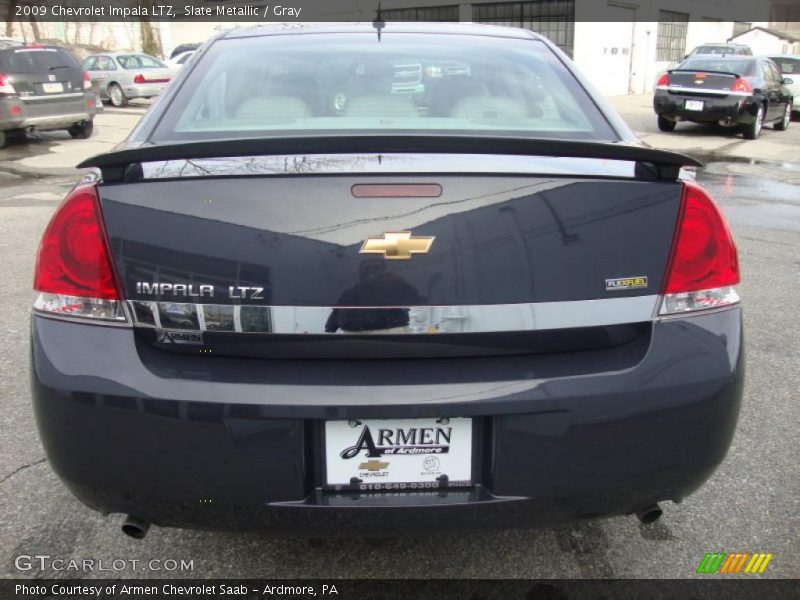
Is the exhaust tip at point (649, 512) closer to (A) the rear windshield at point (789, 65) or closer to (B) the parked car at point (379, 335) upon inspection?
(B) the parked car at point (379, 335)

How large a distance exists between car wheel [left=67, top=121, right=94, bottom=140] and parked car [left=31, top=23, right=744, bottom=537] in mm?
12941

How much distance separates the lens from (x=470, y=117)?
2.28 m

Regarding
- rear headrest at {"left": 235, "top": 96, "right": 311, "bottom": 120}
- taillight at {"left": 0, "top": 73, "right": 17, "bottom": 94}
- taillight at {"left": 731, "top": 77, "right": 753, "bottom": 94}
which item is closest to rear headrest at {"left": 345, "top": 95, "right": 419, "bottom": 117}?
rear headrest at {"left": 235, "top": 96, "right": 311, "bottom": 120}

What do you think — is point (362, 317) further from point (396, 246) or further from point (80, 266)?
point (80, 266)

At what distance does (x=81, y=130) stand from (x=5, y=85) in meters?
2.27

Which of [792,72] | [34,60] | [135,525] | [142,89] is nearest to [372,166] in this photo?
[135,525]

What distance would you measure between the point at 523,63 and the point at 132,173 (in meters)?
1.53

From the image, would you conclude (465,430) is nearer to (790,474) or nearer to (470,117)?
(470,117)

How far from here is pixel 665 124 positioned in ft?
48.3

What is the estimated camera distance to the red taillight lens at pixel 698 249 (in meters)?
1.79

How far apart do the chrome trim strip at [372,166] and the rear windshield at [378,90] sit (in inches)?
12.3

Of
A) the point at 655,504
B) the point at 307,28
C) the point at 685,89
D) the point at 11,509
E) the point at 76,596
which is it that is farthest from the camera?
the point at 685,89

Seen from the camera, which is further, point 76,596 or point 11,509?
point 11,509

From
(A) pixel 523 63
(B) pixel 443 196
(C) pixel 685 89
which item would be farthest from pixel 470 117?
(C) pixel 685 89
